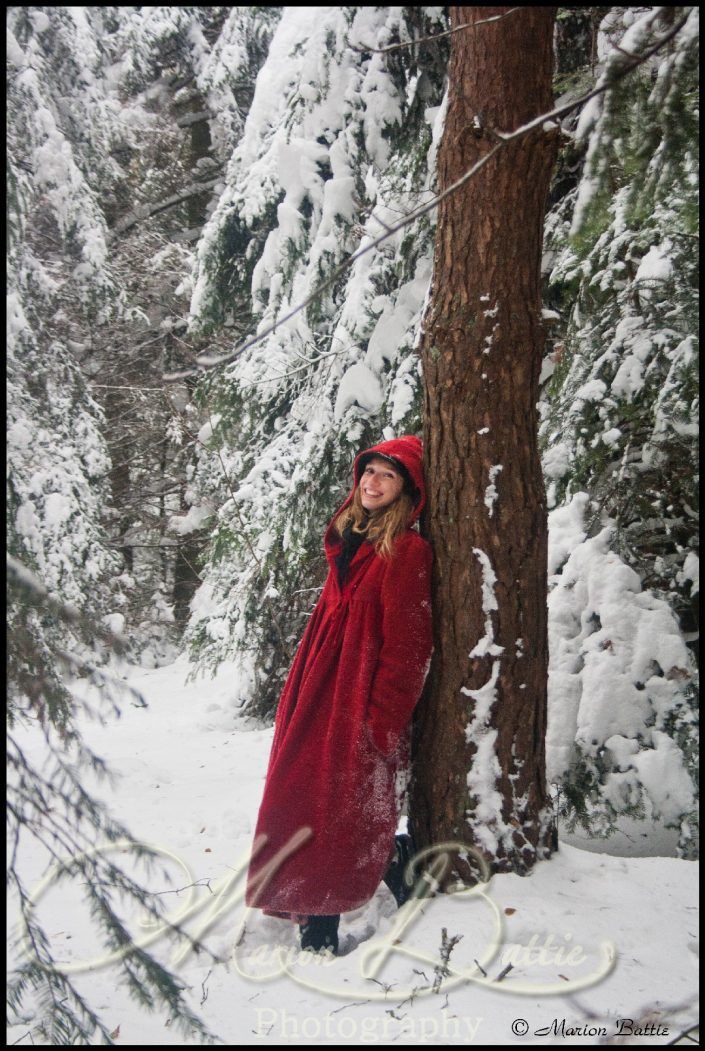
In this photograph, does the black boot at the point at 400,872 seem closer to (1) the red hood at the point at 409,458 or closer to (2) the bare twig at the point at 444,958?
(2) the bare twig at the point at 444,958

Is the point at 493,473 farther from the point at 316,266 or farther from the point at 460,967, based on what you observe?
the point at 316,266

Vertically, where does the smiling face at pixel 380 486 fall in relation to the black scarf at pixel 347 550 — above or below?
above

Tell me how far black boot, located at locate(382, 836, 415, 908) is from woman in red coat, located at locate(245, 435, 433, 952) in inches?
1.7

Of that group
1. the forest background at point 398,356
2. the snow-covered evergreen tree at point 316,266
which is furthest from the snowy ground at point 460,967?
the snow-covered evergreen tree at point 316,266

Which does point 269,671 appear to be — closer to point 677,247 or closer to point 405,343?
point 405,343

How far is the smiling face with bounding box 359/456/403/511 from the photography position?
2.89 metres

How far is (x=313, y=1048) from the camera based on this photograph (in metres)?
2.02

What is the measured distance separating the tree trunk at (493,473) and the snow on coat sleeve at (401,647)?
91 millimetres

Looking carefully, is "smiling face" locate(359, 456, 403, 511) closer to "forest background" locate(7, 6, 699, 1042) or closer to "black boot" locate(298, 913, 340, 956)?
"forest background" locate(7, 6, 699, 1042)

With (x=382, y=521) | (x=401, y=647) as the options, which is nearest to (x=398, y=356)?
(x=382, y=521)

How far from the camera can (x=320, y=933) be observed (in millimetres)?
2594

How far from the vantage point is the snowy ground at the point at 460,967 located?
6.57ft

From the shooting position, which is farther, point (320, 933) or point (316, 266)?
point (316, 266)

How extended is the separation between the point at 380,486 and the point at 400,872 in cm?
154
